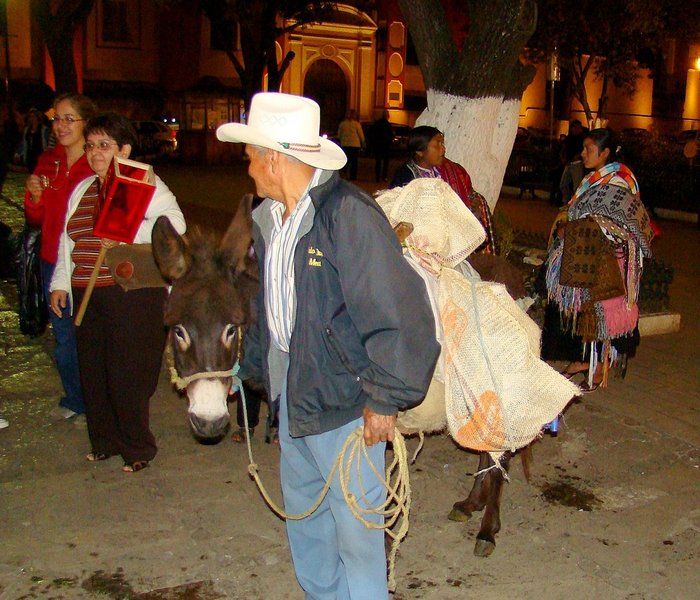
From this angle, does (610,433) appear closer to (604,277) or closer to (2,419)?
(604,277)

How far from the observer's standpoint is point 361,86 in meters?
40.3


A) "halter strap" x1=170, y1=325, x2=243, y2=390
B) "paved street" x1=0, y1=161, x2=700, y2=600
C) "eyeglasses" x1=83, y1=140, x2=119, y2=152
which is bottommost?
"paved street" x1=0, y1=161, x2=700, y2=600

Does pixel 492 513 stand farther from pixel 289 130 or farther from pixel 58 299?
pixel 58 299

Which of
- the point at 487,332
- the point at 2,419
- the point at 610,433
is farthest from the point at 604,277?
the point at 2,419

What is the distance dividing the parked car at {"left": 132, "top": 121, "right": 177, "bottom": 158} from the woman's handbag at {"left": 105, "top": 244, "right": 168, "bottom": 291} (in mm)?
25559

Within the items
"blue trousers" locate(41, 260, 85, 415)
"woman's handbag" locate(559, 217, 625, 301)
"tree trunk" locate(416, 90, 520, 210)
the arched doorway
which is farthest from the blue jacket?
the arched doorway

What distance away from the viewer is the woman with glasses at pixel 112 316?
15.0 ft

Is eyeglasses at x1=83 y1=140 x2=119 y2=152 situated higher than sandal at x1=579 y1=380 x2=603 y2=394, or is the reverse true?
eyeglasses at x1=83 y1=140 x2=119 y2=152

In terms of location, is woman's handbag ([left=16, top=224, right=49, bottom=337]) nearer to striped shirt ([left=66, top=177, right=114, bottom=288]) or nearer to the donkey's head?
striped shirt ([left=66, top=177, right=114, bottom=288])

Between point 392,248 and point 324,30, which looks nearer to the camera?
point 392,248

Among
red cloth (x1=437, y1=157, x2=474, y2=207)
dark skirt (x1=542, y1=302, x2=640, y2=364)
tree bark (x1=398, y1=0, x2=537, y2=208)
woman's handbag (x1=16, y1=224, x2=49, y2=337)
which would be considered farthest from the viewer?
tree bark (x1=398, y1=0, x2=537, y2=208)

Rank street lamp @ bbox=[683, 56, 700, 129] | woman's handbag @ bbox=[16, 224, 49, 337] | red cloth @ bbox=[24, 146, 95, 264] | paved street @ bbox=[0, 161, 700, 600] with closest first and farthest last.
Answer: paved street @ bbox=[0, 161, 700, 600] < red cloth @ bbox=[24, 146, 95, 264] < woman's handbag @ bbox=[16, 224, 49, 337] < street lamp @ bbox=[683, 56, 700, 129]

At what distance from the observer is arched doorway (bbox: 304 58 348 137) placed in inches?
1555

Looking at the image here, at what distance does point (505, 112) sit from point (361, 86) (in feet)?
108
